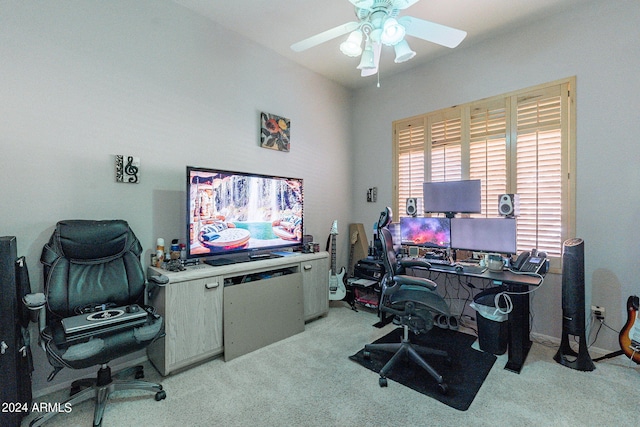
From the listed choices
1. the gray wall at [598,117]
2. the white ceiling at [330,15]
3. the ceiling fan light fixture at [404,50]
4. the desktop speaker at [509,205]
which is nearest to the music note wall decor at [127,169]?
the white ceiling at [330,15]

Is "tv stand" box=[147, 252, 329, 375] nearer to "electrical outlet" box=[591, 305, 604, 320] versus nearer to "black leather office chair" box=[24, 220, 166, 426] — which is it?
"black leather office chair" box=[24, 220, 166, 426]

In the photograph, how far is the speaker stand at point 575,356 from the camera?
7.11 ft

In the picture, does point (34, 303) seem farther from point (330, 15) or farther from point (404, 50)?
point (330, 15)

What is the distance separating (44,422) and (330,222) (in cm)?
306

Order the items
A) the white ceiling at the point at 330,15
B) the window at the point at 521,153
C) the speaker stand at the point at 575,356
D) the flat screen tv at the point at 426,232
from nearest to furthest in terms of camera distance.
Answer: the speaker stand at the point at 575,356
the white ceiling at the point at 330,15
the window at the point at 521,153
the flat screen tv at the point at 426,232

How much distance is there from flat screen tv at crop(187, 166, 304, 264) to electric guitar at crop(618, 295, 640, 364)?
109 inches

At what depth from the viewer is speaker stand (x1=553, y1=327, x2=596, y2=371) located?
2.17 meters

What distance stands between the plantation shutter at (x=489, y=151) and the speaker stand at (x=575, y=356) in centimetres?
124

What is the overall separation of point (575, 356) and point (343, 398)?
1989 millimetres

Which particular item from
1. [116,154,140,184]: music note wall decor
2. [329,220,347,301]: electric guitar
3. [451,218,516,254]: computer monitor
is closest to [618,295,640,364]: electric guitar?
[451,218,516,254]: computer monitor

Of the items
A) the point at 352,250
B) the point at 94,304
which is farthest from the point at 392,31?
the point at 352,250

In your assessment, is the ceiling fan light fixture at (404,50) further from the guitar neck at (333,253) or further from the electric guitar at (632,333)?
the electric guitar at (632,333)

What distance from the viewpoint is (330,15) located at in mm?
2545

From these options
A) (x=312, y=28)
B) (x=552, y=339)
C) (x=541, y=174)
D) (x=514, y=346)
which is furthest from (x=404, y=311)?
(x=312, y=28)
